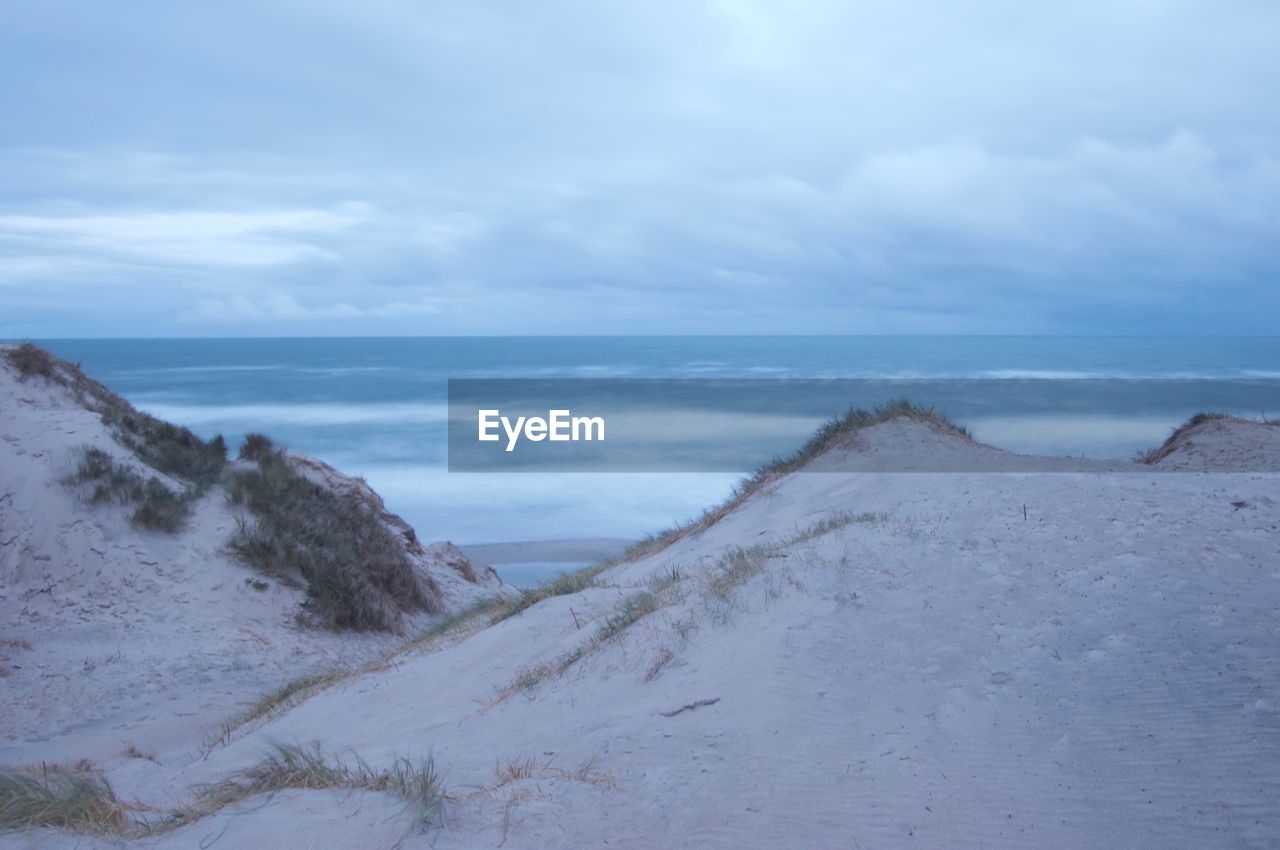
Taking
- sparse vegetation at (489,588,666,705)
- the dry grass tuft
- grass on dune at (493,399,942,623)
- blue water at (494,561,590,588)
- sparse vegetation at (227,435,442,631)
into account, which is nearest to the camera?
the dry grass tuft

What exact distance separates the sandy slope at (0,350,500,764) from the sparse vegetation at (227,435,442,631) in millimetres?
264

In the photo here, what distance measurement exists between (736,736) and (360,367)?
70.7 m

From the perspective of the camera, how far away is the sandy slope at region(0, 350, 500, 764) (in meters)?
9.62

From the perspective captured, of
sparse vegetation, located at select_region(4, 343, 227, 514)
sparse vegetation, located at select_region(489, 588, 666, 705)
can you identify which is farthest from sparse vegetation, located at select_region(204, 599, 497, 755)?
sparse vegetation, located at select_region(4, 343, 227, 514)

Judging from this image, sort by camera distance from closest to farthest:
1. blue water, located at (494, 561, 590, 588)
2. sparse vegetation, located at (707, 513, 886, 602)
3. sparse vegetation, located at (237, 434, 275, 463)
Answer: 1. sparse vegetation, located at (707, 513, 886, 602)
2. sparse vegetation, located at (237, 434, 275, 463)
3. blue water, located at (494, 561, 590, 588)

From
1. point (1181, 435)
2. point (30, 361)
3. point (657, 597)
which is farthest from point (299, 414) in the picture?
point (657, 597)

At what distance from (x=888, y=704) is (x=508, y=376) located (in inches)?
2457

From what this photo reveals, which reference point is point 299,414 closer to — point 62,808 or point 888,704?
point 62,808

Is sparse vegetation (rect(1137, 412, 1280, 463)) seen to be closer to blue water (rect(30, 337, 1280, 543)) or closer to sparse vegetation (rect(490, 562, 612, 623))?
sparse vegetation (rect(490, 562, 612, 623))

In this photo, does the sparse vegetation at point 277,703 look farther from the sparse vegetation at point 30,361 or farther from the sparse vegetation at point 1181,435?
the sparse vegetation at point 1181,435

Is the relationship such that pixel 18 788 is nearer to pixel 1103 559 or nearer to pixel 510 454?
pixel 1103 559

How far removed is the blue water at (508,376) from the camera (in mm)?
25812

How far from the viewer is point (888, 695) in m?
5.05

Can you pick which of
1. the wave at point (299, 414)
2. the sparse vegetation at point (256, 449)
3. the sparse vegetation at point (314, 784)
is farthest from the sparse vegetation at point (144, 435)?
the wave at point (299, 414)
